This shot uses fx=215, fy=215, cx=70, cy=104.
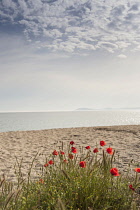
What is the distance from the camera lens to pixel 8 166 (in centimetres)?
684

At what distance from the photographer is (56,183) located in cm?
325

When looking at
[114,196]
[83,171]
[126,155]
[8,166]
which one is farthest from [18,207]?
[126,155]

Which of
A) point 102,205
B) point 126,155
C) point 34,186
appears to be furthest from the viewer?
point 126,155

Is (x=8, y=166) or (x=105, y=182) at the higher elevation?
(x=105, y=182)

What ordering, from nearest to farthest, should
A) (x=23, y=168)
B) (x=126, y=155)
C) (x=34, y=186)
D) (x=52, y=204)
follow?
(x=52, y=204), (x=34, y=186), (x=23, y=168), (x=126, y=155)

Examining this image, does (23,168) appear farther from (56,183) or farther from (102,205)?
(102,205)

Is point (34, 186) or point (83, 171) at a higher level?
point (83, 171)

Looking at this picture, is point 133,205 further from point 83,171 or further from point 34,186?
point 34,186

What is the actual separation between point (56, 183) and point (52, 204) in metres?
0.62

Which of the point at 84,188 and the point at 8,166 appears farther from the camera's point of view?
the point at 8,166

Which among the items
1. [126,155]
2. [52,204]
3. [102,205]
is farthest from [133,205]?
[126,155]

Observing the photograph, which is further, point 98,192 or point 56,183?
point 56,183

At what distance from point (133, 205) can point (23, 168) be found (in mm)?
4956

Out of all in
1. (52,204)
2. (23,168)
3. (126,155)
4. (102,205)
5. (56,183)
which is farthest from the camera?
(126,155)
